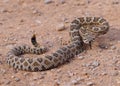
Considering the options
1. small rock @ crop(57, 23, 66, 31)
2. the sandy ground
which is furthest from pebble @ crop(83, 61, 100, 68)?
small rock @ crop(57, 23, 66, 31)

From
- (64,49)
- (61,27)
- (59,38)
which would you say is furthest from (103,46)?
(61,27)

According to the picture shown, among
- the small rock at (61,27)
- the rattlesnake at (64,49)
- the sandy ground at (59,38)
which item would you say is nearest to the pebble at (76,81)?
the sandy ground at (59,38)

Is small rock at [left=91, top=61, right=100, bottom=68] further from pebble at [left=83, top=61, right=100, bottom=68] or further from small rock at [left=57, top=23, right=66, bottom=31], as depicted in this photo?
small rock at [left=57, top=23, right=66, bottom=31]

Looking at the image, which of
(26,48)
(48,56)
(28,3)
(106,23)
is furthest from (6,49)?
(28,3)

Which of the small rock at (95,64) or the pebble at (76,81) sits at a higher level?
the small rock at (95,64)

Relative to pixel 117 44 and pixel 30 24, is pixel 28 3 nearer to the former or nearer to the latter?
pixel 30 24

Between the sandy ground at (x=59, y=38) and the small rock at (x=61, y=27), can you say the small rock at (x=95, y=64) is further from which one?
the small rock at (x=61, y=27)
